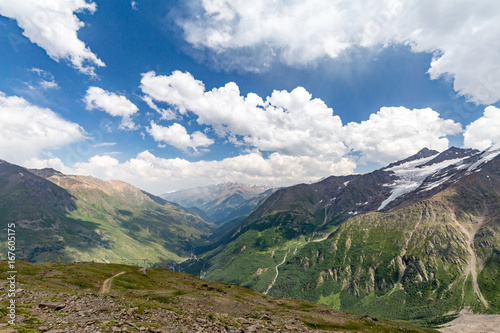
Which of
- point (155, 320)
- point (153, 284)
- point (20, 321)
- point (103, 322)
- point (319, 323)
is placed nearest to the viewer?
point (20, 321)

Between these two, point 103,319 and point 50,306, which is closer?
point 103,319

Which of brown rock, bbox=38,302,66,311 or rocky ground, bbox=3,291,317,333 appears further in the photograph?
brown rock, bbox=38,302,66,311

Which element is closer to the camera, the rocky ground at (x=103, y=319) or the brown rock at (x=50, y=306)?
the rocky ground at (x=103, y=319)

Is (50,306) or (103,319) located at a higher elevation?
(50,306)

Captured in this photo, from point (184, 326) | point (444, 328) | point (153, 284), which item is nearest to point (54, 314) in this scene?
point (184, 326)

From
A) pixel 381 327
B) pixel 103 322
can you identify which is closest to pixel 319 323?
pixel 381 327

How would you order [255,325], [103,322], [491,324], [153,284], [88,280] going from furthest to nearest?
[491,324] < [153,284] < [88,280] < [255,325] < [103,322]

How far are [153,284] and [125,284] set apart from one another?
14.8 metres

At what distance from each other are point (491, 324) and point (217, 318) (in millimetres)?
282385

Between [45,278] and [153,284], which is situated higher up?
[45,278]

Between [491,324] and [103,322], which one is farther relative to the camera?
[491,324]

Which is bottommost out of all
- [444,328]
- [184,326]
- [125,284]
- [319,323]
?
[444,328]

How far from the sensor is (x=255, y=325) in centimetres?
4291

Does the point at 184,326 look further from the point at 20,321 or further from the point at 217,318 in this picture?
the point at 20,321
